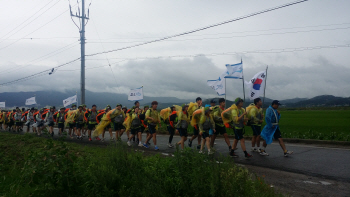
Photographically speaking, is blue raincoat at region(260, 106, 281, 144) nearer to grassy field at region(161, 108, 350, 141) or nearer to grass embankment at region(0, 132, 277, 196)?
grassy field at region(161, 108, 350, 141)

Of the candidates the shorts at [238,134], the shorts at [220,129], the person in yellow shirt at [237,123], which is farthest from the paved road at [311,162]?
the shorts at [220,129]

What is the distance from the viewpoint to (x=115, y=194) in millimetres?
4359

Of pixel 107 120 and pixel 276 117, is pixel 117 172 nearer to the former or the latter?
pixel 276 117

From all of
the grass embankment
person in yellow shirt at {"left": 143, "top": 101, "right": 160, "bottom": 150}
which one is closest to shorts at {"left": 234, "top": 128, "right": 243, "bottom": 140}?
person in yellow shirt at {"left": 143, "top": 101, "right": 160, "bottom": 150}

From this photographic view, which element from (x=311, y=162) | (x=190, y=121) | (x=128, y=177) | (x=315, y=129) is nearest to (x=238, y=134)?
(x=190, y=121)

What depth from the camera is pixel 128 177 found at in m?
4.68

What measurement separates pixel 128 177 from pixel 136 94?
17.5 m

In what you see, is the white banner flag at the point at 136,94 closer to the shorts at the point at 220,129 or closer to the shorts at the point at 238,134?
the shorts at the point at 220,129

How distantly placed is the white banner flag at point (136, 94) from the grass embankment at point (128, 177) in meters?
16.5

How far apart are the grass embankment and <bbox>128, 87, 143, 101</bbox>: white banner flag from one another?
1650 centimetres

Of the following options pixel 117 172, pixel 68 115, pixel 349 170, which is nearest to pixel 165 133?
pixel 68 115

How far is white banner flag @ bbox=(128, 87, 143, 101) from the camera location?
21.8m

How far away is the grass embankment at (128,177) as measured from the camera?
12.5 feet

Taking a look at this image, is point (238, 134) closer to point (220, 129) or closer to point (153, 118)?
point (220, 129)
